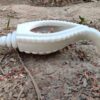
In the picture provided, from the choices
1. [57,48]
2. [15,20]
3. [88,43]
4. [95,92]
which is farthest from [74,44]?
[15,20]

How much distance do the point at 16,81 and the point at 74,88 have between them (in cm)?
34

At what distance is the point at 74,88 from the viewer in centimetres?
181

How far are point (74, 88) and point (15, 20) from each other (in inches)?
50.8

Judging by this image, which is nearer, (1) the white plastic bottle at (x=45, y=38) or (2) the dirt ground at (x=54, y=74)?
(2) the dirt ground at (x=54, y=74)

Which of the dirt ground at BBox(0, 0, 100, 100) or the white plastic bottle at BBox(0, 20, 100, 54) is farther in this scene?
the white plastic bottle at BBox(0, 20, 100, 54)

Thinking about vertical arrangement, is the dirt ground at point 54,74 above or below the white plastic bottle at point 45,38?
below

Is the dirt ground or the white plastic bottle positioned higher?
the white plastic bottle

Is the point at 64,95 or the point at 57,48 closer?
the point at 64,95

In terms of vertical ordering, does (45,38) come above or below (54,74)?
above

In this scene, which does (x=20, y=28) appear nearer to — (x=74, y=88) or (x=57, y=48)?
(x=57, y=48)

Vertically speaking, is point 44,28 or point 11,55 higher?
point 44,28

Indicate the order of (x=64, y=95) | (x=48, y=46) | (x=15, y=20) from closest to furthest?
(x=64, y=95)
(x=48, y=46)
(x=15, y=20)

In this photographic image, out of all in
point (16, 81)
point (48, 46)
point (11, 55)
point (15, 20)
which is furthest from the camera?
point (15, 20)

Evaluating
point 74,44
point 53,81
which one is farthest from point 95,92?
point 74,44
